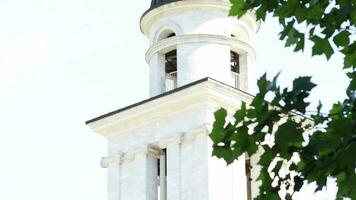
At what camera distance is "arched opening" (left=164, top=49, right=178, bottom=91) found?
118 feet

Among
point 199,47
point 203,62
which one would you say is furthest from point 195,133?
point 199,47

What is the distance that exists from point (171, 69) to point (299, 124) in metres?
25.8

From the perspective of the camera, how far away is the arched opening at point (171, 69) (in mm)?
35969

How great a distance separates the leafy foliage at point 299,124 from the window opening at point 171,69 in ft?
77.7

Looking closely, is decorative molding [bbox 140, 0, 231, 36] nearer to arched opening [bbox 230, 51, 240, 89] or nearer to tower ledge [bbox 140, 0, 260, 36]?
tower ledge [bbox 140, 0, 260, 36]

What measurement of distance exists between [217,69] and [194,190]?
3514 millimetres

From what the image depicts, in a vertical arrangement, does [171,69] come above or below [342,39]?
above

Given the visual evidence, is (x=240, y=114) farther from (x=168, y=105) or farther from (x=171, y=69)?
(x=171, y=69)

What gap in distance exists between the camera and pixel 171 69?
36.6 m

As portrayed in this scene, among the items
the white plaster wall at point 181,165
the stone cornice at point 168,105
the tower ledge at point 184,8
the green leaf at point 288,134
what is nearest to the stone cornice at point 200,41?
the tower ledge at point 184,8

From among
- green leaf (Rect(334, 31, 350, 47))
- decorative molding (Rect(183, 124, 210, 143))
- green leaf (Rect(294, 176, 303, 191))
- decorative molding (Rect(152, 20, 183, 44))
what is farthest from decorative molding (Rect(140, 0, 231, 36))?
green leaf (Rect(294, 176, 303, 191))

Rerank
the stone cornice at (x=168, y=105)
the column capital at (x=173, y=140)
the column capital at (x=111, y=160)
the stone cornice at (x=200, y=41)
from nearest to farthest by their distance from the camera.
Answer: the stone cornice at (x=168, y=105)
the column capital at (x=173, y=140)
the stone cornice at (x=200, y=41)
the column capital at (x=111, y=160)

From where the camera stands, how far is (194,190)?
33.4 meters

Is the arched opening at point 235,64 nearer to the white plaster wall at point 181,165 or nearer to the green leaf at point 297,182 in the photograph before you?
the white plaster wall at point 181,165
